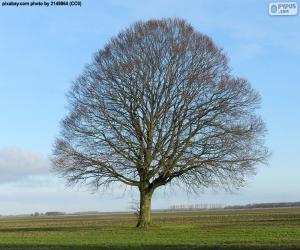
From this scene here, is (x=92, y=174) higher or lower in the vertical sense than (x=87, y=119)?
lower

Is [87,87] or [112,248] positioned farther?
[87,87]

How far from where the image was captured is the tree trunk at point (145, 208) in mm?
36219

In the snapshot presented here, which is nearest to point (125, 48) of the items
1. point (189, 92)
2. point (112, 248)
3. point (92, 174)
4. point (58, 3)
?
point (189, 92)

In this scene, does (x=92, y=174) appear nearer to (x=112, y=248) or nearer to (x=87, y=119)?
(x=87, y=119)

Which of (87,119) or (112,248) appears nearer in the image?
(112,248)

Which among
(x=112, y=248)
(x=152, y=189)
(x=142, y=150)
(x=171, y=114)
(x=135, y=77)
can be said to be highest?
(x=135, y=77)

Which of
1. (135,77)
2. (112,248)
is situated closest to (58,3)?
(112,248)

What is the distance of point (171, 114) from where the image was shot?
35719mm

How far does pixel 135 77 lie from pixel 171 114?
335 cm

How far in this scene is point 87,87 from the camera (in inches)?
1436

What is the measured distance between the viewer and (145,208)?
36750 millimetres

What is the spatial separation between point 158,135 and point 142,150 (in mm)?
1458

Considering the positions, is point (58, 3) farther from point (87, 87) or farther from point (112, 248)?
point (87, 87)

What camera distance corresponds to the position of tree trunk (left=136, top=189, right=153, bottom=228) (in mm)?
36219
